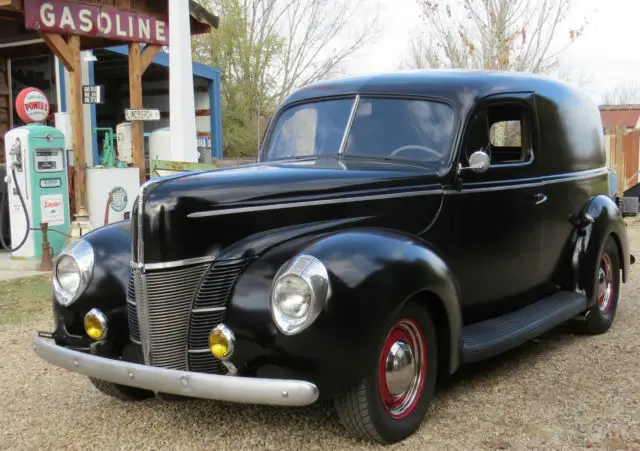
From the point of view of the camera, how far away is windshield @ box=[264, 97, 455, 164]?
4.20m

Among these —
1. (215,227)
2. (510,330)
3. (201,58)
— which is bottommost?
(510,330)

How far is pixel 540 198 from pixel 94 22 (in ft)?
24.9

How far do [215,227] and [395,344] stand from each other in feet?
3.31

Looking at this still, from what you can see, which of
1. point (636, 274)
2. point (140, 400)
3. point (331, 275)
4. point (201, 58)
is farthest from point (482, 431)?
point (201, 58)

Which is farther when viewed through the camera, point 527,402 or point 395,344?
point 527,402

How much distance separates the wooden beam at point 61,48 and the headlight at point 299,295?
25.9 feet

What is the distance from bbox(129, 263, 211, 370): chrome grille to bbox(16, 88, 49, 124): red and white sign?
6.52 metres

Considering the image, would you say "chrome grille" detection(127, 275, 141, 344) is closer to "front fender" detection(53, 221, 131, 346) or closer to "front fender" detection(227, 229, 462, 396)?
"front fender" detection(53, 221, 131, 346)

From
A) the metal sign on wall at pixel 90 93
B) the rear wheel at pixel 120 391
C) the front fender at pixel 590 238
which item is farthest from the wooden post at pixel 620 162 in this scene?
the rear wheel at pixel 120 391

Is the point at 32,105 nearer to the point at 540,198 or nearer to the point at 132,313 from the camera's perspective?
the point at 132,313

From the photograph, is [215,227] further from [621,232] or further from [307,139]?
[621,232]

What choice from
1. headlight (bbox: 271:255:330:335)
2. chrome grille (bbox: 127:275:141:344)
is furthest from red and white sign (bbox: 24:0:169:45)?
headlight (bbox: 271:255:330:335)

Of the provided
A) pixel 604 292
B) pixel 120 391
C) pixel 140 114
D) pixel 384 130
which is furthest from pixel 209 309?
pixel 140 114

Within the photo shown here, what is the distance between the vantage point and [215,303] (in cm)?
315
